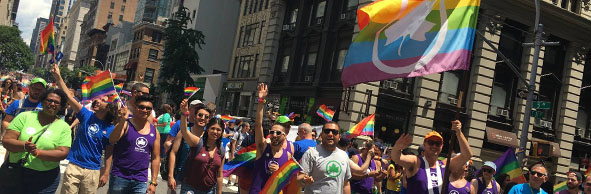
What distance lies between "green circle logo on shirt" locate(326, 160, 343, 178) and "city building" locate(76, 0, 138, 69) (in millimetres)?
105036

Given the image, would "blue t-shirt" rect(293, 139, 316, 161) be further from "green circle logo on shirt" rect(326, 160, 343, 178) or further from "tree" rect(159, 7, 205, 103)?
"tree" rect(159, 7, 205, 103)

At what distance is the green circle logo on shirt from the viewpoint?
6320 mm

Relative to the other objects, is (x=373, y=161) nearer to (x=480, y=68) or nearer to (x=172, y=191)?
(x=172, y=191)

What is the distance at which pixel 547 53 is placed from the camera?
29016mm

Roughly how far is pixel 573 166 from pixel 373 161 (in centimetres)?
2445

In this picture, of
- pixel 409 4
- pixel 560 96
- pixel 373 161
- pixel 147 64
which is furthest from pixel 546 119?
pixel 147 64

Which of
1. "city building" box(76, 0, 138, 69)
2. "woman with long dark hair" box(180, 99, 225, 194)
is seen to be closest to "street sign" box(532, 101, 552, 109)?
"woman with long dark hair" box(180, 99, 225, 194)

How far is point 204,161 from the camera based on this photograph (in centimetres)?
681

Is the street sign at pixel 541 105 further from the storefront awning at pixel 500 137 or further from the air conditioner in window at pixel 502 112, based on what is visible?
the air conditioner in window at pixel 502 112

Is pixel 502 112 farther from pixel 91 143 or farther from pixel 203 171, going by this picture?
pixel 91 143

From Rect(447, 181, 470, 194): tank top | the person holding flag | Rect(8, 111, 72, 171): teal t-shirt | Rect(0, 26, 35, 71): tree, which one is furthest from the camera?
Rect(0, 26, 35, 71): tree

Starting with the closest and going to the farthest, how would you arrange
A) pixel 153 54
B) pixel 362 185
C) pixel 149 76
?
pixel 362 185 < pixel 149 76 < pixel 153 54

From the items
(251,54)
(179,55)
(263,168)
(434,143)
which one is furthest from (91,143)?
(179,55)

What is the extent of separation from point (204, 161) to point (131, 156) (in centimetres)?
87
